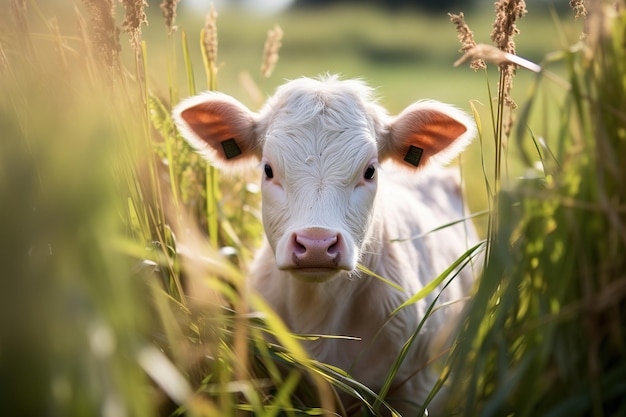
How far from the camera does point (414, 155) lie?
403 cm

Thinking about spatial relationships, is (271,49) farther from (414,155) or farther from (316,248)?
(316,248)

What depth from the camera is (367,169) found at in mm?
3637

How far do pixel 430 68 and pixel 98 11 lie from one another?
1872 centimetres

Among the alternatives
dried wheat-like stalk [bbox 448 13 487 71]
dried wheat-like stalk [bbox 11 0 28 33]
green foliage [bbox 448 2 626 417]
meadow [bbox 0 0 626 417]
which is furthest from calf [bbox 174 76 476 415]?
green foliage [bbox 448 2 626 417]

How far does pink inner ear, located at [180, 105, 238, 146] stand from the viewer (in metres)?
3.86

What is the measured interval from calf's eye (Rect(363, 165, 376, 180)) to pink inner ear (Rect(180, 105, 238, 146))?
0.82m

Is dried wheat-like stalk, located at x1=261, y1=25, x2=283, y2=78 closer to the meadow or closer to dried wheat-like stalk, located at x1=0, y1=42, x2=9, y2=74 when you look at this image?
the meadow

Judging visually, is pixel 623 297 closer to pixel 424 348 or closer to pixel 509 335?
pixel 509 335

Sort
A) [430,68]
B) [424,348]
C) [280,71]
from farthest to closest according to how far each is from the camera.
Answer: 1. [430,68]
2. [280,71]
3. [424,348]

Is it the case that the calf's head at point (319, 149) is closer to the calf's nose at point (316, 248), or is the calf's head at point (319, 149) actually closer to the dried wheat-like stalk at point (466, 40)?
the calf's nose at point (316, 248)

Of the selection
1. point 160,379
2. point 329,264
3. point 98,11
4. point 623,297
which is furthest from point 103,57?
point 623,297

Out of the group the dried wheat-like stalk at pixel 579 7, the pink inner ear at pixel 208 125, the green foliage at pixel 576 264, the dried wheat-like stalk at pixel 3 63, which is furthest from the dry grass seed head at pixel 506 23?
the dried wheat-like stalk at pixel 3 63

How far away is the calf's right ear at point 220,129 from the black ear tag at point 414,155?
32.6 inches

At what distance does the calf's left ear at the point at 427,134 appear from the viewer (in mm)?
3824
